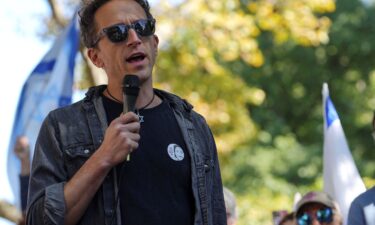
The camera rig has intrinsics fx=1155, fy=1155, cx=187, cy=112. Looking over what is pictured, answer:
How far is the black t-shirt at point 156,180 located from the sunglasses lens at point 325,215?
4.11m

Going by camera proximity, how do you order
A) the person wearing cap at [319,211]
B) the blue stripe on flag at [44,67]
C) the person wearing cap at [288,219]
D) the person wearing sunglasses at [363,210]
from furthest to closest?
the blue stripe on flag at [44,67], the person wearing cap at [288,219], the person wearing cap at [319,211], the person wearing sunglasses at [363,210]

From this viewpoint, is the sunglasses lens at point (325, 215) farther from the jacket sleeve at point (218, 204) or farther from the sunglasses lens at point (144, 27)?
the sunglasses lens at point (144, 27)

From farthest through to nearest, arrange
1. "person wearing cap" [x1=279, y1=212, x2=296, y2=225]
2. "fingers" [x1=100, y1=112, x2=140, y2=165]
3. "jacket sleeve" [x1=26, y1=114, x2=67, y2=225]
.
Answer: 1. "person wearing cap" [x1=279, y1=212, x2=296, y2=225]
2. "jacket sleeve" [x1=26, y1=114, x2=67, y2=225]
3. "fingers" [x1=100, y1=112, x2=140, y2=165]

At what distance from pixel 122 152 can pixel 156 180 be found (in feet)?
0.96

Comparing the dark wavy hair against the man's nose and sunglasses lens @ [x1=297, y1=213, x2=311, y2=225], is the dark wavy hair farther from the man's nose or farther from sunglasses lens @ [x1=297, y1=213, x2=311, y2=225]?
sunglasses lens @ [x1=297, y1=213, x2=311, y2=225]

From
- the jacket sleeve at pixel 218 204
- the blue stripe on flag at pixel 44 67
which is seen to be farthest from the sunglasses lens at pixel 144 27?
the blue stripe on flag at pixel 44 67

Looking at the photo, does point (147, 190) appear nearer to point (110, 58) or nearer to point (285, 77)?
point (110, 58)

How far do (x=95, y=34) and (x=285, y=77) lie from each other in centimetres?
3059

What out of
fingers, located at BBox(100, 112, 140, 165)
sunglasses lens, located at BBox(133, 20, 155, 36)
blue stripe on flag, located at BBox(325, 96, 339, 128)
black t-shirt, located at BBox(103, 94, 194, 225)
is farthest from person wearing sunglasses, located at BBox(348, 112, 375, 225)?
blue stripe on flag, located at BBox(325, 96, 339, 128)

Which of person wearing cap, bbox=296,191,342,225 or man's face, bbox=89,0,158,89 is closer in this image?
man's face, bbox=89,0,158,89

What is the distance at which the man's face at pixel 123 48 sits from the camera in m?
4.60

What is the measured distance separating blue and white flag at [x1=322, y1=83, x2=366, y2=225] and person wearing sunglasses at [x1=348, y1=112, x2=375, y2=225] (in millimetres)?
2708

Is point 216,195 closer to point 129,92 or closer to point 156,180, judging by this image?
point 156,180

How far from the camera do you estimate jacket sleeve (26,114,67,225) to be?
4.35 meters
